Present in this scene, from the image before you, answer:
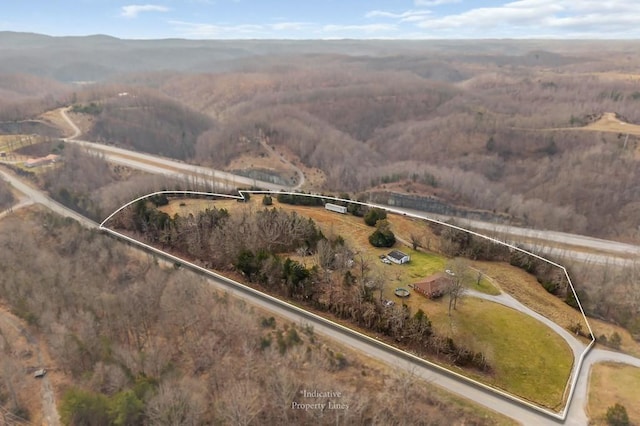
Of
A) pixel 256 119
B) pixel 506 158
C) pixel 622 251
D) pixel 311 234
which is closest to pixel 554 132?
pixel 506 158

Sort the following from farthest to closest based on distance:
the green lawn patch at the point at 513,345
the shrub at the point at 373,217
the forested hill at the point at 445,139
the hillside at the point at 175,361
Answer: the forested hill at the point at 445,139
the shrub at the point at 373,217
the green lawn patch at the point at 513,345
the hillside at the point at 175,361

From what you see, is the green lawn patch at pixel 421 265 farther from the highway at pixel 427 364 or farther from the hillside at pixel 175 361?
the hillside at pixel 175 361

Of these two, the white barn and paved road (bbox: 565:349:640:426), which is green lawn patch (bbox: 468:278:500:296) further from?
the white barn

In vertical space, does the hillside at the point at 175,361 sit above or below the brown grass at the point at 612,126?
below

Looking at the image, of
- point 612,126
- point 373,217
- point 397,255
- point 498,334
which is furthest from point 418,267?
point 612,126

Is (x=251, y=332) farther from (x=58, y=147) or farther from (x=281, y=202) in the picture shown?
(x=58, y=147)

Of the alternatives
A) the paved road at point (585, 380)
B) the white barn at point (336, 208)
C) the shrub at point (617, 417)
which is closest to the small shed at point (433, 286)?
the paved road at point (585, 380)

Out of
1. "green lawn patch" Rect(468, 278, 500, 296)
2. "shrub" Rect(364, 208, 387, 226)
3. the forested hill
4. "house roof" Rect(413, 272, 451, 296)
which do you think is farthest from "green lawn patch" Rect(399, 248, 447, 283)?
the forested hill
